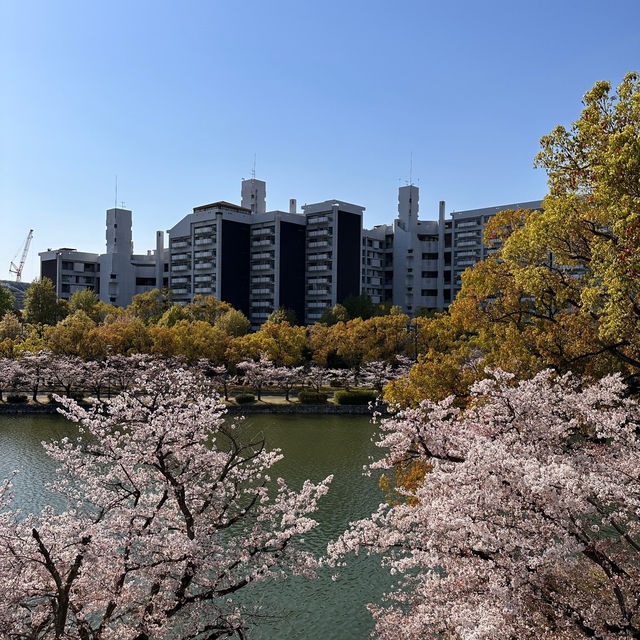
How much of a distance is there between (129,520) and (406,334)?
3391 centimetres

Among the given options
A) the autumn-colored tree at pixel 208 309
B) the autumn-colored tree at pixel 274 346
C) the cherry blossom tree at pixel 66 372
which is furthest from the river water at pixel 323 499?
the autumn-colored tree at pixel 208 309

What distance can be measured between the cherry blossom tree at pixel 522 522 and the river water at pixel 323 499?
3.68 ft

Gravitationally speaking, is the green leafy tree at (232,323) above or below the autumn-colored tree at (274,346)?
above

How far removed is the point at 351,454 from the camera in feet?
76.0

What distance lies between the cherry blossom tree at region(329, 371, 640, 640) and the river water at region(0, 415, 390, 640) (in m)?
1.12

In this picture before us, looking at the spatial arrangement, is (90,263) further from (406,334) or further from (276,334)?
(406,334)

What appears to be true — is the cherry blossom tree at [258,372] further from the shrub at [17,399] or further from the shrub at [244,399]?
the shrub at [17,399]

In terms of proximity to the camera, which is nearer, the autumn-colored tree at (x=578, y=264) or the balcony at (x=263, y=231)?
the autumn-colored tree at (x=578, y=264)

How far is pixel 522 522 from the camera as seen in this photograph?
263 inches

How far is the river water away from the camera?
34.9 ft

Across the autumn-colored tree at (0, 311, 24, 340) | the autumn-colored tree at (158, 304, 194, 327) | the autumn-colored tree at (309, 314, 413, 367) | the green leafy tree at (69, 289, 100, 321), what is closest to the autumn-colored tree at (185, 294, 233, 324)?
the autumn-colored tree at (158, 304, 194, 327)

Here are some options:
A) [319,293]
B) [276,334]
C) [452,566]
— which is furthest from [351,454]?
[319,293]

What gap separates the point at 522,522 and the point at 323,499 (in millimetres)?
11277

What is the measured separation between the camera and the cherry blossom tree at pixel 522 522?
6.31m
